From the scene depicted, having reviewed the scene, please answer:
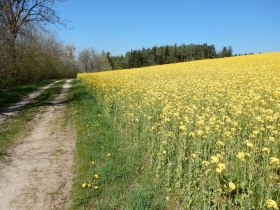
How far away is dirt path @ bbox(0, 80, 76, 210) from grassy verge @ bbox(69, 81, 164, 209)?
309 millimetres

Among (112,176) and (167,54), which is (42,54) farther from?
(167,54)

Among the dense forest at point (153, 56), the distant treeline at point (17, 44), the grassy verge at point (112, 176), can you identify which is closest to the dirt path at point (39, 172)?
the grassy verge at point (112, 176)

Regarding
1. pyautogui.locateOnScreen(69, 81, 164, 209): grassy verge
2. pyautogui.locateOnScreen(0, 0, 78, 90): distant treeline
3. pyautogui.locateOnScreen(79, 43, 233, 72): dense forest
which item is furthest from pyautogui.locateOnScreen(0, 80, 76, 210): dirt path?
pyautogui.locateOnScreen(79, 43, 233, 72): dense forest

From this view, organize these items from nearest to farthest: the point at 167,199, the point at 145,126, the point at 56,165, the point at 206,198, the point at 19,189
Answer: the point at 206,198, the point at 167,199, the point at 19,189, the point at 56,165, the point at 145,126

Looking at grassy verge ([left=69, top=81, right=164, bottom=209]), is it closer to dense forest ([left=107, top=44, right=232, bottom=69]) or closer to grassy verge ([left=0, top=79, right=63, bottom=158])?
grassy verge ([left=0, top=79, right=63, bottom=158])

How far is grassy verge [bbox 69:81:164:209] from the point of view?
591cm

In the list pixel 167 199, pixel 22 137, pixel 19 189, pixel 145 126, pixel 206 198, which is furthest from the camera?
pixel 22 137

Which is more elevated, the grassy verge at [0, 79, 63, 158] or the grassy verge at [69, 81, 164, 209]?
the grassy verge at [69, 81, 164, 209]

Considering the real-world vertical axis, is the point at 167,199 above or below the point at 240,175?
below

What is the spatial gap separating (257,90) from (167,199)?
29.7 ft

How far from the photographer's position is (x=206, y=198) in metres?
5.36

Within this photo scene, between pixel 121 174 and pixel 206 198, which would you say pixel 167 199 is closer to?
pixel 206 198

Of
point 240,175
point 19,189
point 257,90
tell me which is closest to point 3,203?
point 19,189

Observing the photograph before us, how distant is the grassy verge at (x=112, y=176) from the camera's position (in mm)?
5906
